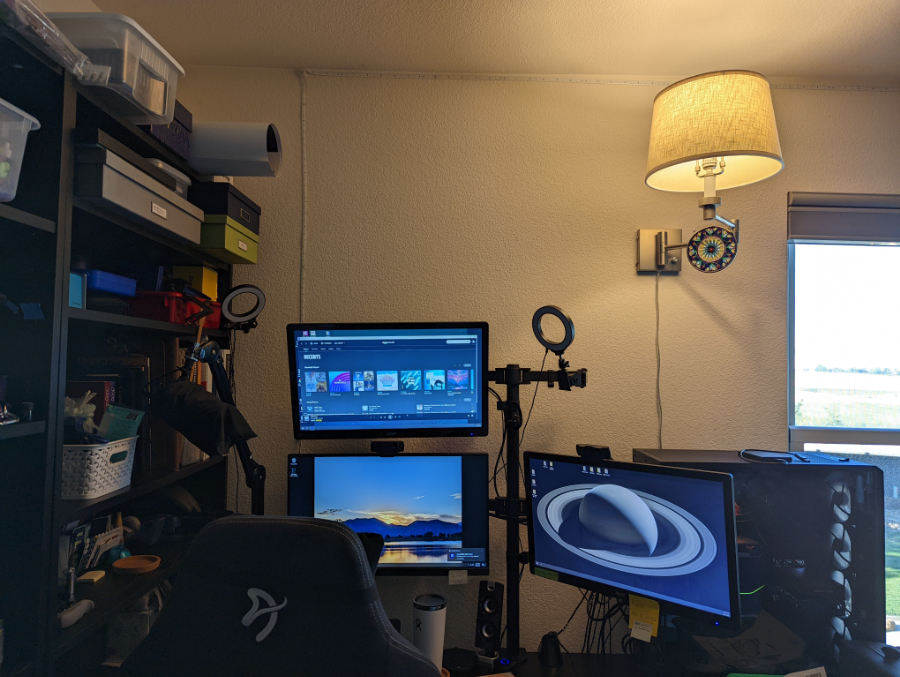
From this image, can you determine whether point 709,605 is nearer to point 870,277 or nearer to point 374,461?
point 374,461

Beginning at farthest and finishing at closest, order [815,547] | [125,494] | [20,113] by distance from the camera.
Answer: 1. [815,547]
2. [125,494]
3. [20,113]

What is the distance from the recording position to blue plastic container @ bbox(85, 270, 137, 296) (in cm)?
126

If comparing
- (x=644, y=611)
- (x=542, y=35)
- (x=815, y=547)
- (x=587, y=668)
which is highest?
(x=542, y=35)

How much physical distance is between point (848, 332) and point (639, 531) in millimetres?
1344

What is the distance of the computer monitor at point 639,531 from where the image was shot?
4.15 feet

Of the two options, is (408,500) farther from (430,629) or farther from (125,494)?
(125,494)

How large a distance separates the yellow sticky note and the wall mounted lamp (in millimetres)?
1084

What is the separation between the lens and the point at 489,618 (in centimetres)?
159

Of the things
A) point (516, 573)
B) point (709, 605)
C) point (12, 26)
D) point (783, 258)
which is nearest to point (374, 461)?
point (516, 573)

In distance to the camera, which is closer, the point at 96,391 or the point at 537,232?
the point at 96,391

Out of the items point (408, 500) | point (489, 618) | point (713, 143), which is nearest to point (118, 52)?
point (408, 500)

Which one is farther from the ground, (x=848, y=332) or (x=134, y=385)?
(x=848, y=332)

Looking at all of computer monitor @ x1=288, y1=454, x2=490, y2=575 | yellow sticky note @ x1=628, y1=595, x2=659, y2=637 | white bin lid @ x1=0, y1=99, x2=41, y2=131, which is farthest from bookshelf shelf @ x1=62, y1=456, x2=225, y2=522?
yellow sticky note @ x1=628, y1=595, x2=659, y2=637

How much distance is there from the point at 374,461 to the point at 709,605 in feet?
3.22
